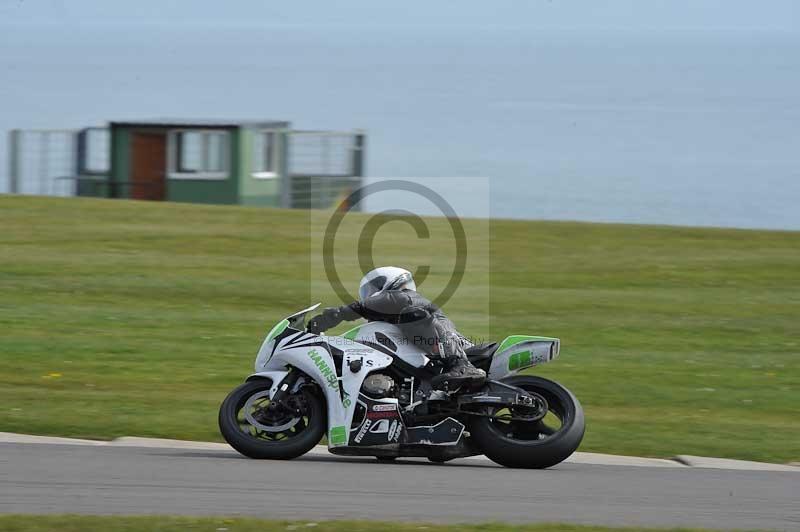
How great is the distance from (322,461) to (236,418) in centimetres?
69

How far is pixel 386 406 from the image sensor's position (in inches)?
398

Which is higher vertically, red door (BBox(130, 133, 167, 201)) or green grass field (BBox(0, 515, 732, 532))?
red door (BBox(130, 133, 167, 201))

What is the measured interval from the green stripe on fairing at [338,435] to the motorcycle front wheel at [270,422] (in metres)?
0.11

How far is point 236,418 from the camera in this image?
33.1 ft

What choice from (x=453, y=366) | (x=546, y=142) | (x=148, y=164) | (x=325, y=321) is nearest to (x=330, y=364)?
(x=325, y=321)

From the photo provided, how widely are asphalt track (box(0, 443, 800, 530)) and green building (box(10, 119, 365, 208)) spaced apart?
985 inches

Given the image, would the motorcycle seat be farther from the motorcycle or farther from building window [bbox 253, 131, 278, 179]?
building window [bbox 253, 131, 278, 179]

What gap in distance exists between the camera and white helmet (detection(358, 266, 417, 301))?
1024 centimetres

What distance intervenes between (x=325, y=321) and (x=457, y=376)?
104 centimetres

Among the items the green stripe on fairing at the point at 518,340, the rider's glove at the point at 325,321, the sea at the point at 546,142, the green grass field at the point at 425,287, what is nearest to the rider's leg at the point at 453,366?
the green stripe on fairing at the point at 518,340

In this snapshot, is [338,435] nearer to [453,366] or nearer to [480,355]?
[453,366]

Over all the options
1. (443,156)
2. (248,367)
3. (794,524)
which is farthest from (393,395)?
(443,156)

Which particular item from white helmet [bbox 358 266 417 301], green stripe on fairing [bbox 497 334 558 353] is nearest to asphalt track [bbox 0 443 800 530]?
green stripe on fairing [bbox 497 334 558 353]

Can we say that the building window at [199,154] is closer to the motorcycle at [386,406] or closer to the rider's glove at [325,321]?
the rider's glove at [325,321]
